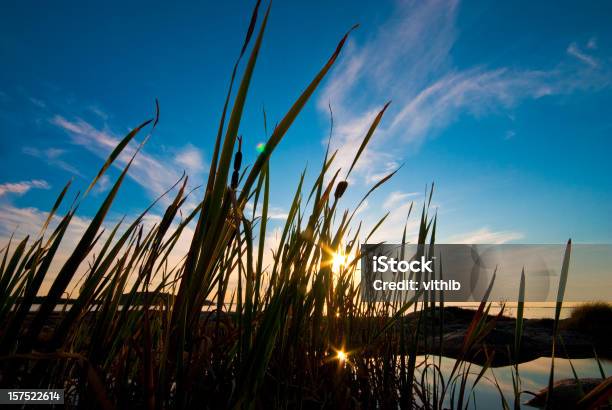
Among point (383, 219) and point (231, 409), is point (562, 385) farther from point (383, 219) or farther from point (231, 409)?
point (231, 409)

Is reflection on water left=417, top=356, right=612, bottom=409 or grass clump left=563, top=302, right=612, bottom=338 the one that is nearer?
reflection on water left=417, top=356, right=612, bottom=409

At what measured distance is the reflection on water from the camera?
365 cm

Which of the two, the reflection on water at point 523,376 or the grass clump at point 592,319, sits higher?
the grass clump at point 592,319

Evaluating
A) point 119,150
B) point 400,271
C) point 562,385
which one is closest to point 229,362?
point 119,150

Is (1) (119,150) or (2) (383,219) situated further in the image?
(2) (383,219)

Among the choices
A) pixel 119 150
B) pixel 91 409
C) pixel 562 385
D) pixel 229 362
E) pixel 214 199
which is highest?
pixel 119 150

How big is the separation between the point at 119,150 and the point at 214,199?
1.19 ft

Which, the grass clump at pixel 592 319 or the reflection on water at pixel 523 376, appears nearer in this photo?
the reflection on water at pixel 523 376

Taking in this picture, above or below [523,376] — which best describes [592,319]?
above

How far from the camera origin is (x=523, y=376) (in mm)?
4883

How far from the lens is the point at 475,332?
112 cm

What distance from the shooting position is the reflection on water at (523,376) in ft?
12.0

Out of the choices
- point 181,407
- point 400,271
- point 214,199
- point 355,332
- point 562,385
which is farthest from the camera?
point 562,385

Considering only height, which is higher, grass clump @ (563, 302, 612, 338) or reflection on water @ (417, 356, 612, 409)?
grass clump @ (563, 302, 612, 338)
